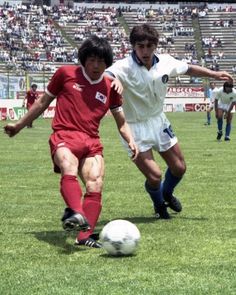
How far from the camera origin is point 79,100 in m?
6.92

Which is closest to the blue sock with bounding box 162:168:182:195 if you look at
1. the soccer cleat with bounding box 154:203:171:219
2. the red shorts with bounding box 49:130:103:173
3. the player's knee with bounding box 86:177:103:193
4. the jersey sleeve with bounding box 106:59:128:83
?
the soccer cleat with bounding box 154:203:171:219

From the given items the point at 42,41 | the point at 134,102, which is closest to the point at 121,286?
the point at 134,102

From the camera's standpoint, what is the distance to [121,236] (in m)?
6.11

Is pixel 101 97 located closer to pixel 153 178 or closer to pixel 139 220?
pixel 153 178

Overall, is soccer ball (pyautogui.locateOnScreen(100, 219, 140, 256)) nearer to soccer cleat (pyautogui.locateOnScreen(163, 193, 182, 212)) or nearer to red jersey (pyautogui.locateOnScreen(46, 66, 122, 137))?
red jersey (pyautogui.locateOnScreen(46, 66, 122, 137))

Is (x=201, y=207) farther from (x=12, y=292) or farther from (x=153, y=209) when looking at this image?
(x=12, y=292)

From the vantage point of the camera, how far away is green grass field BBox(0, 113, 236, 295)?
5.02 metres

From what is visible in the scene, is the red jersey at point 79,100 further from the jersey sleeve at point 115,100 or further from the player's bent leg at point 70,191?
the player's bent leg at point 70,191

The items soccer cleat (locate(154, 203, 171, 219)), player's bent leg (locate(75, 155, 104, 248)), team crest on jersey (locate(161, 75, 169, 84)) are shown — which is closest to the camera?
player's bent leg (locate(75, 155, 104, 248))

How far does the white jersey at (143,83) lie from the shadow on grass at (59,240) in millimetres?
1824

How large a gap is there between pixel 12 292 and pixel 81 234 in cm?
182

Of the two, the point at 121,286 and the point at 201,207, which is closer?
the point at 121,286

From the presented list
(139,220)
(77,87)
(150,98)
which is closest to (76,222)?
(77,87)

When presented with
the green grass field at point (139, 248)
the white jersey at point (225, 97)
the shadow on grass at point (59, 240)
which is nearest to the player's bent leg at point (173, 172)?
the green grass field at point (139, 248)
